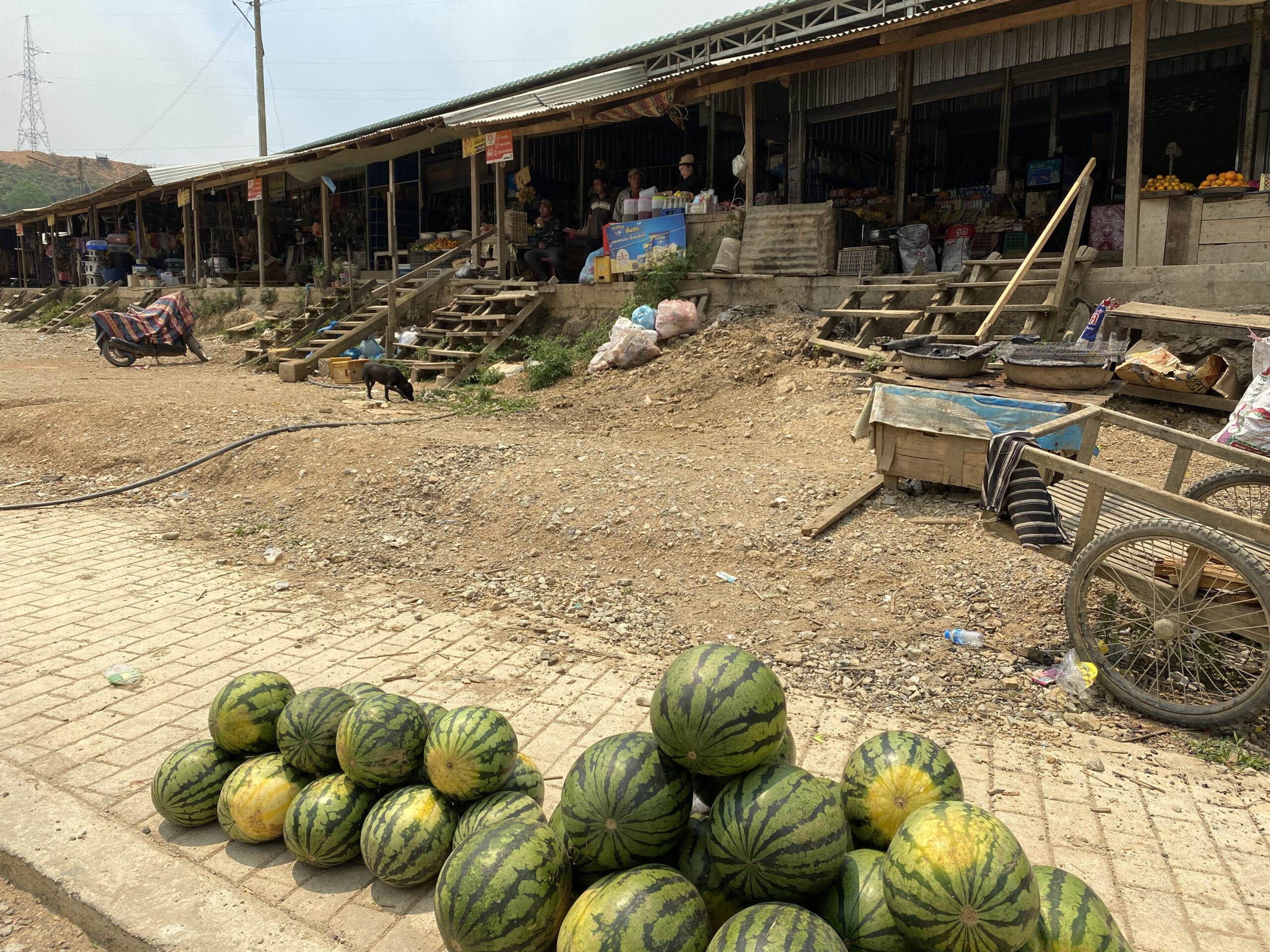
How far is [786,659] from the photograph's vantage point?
4.14 metres

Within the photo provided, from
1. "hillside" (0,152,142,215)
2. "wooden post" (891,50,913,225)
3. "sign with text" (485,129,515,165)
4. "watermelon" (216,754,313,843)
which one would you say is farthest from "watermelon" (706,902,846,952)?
"hillside" (0,152,142,215)

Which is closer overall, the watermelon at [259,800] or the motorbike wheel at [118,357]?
the watermelon at [259,800]

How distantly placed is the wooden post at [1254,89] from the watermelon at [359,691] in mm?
10474

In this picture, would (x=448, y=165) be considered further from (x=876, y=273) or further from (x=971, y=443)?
(x=971, y=443)

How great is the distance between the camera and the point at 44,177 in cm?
7331

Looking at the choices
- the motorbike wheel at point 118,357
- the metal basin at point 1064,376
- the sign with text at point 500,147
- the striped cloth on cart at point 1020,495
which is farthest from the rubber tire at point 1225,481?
the motorbike wheel at point 118,357

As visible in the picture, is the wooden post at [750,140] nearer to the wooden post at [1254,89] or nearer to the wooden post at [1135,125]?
the wooden post at [1135,125]

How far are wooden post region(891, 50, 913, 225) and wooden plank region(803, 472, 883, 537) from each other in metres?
7.26

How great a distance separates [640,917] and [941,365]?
204 inches

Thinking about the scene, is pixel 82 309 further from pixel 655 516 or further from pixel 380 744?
pixel 380 744

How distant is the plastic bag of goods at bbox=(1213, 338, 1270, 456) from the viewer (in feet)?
14.4

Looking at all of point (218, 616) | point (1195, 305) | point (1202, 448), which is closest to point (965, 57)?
point (1195, 305)

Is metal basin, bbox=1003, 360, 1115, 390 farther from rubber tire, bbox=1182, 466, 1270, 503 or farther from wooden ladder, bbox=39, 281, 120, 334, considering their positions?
wooden ladder, bbox=39, 281, 120, 334

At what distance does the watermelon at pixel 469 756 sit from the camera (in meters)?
2.32
